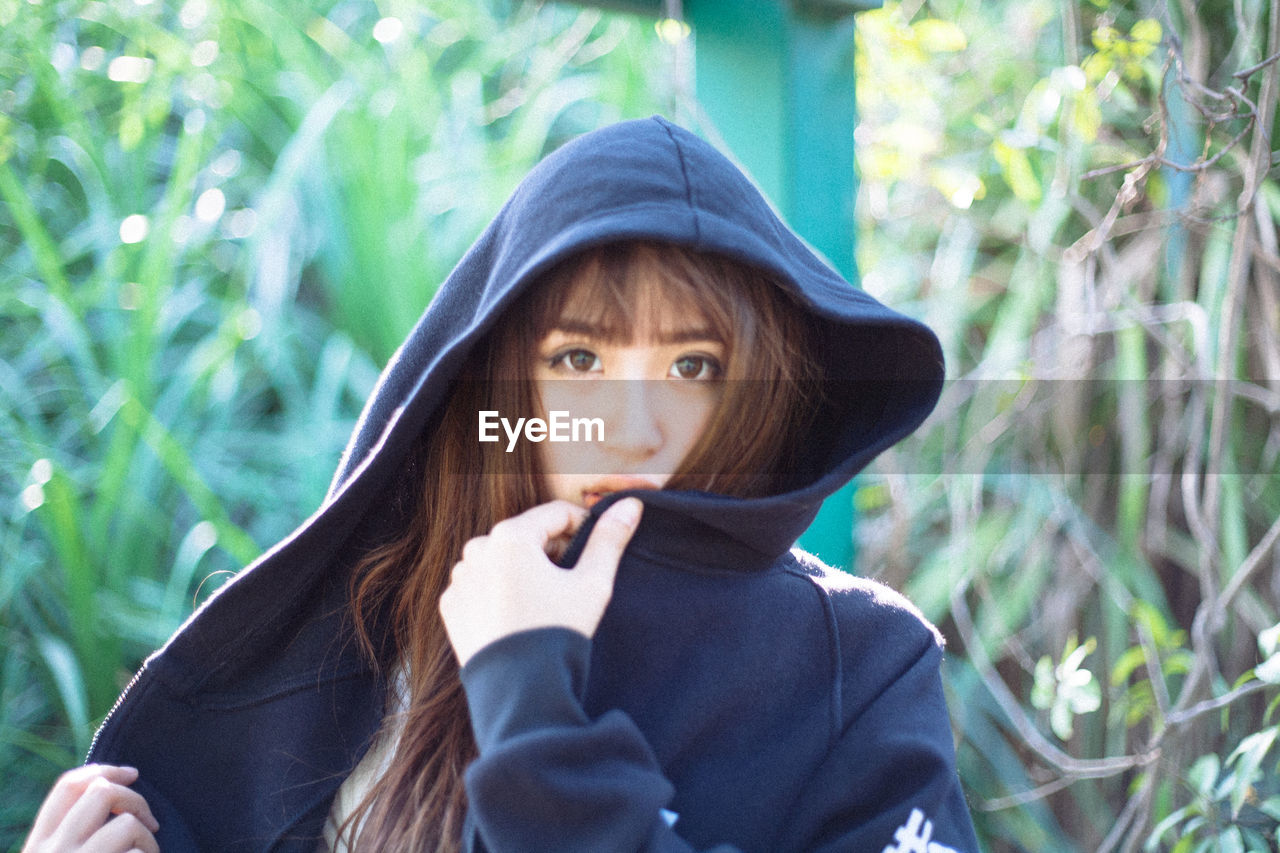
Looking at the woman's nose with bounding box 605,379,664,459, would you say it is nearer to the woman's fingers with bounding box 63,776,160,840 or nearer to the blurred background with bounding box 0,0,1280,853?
the woman's fingers with bounding box 63,776,160,840

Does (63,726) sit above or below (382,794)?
below

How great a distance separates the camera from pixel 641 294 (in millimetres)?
917

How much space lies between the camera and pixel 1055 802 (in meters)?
2.00

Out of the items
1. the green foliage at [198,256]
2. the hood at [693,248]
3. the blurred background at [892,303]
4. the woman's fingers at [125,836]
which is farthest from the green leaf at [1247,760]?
the green foliage at [198,256]

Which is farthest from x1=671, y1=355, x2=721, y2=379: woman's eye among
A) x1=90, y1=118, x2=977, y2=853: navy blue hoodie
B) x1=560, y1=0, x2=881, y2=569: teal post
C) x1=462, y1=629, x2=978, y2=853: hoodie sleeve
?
x1=560, y1=0, x2=881, y2=569: teal post

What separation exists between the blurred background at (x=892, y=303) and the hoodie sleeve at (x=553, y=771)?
92 centimetres

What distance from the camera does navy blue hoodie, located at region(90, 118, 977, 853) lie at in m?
0.78

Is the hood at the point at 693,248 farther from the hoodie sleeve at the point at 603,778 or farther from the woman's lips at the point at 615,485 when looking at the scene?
the hoodie sleeve at the point at 603,778

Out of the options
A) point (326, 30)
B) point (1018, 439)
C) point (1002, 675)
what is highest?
point (326, 30)

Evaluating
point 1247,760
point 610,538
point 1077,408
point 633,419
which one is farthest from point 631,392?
point 1077,408

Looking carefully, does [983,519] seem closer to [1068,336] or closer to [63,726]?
[1068,336]

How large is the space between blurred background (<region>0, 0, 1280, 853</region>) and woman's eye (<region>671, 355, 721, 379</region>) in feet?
2.35

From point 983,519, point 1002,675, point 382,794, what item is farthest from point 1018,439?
point 382,794

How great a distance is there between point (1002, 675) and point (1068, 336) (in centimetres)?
68
